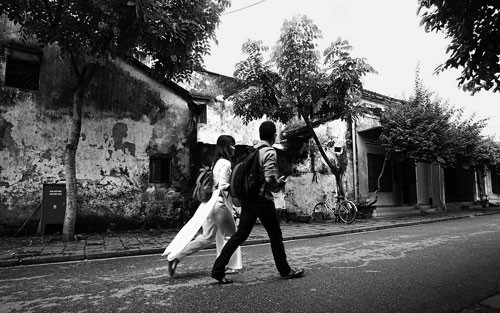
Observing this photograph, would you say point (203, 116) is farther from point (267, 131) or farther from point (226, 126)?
point (267, 131)

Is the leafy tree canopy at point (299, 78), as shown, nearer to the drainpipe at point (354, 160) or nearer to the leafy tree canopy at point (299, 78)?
the leafy tree canopy at point (299, 78)

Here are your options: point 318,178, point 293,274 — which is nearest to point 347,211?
point 318,178

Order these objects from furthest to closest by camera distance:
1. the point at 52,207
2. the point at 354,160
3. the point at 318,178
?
1. the point at 354,160
2. the point at 318,178
3. the point at 52,207

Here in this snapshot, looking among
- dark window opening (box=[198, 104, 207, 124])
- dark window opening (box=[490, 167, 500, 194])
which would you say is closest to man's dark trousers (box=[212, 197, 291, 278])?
dark window opening (box=[198, 104, 207, 124])

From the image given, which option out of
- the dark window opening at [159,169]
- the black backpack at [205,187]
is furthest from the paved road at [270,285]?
the dark window opening at [159,169]

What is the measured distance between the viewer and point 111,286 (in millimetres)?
3902

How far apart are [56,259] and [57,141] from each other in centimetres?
438

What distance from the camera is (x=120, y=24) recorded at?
685 centimetres

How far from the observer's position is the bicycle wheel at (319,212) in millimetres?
13188

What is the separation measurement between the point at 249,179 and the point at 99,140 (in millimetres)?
7248

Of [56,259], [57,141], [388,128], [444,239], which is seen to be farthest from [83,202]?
[388,128]

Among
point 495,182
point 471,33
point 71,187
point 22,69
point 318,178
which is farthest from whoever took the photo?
point 495,182

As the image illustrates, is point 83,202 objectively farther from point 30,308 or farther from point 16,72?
point 30,308

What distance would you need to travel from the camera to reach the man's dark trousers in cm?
380
